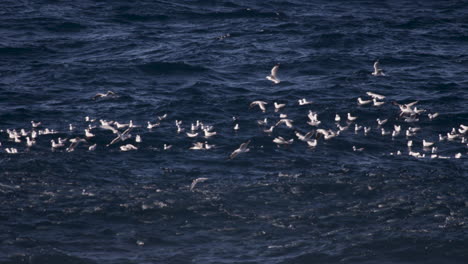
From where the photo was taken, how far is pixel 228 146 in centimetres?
3875

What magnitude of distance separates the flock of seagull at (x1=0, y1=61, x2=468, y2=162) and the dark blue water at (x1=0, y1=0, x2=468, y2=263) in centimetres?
34

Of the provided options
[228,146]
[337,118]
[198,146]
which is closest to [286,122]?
[337,118]

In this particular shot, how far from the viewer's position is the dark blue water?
30719mm

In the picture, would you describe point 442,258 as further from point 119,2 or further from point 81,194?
point 119,2

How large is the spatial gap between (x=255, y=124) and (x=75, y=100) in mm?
11989

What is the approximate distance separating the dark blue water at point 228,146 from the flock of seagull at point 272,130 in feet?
1.11

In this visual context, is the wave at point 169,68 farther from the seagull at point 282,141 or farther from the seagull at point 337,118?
the seagull at point 282,141

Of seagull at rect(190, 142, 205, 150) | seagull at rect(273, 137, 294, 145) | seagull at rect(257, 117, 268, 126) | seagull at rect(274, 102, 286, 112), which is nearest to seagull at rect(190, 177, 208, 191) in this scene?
seagull at rect(190, 142, 205, 150)

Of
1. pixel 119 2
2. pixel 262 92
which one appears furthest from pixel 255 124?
pixel 119 2

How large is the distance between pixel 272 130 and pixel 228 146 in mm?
3009

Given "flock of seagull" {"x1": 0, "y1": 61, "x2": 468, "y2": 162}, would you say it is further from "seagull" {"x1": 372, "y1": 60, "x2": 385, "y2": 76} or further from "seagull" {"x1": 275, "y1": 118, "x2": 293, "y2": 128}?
"seagull" {"x1": 372, "y1": 60, "x2": 385, "y2": 76}

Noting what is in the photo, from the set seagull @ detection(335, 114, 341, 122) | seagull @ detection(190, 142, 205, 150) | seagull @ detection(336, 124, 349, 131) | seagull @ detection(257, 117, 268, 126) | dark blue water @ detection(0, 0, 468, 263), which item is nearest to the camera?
dark blue water @ detection(0, 0, 468, 263)

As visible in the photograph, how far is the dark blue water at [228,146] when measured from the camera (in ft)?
101

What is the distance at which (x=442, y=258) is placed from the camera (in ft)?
97.9
